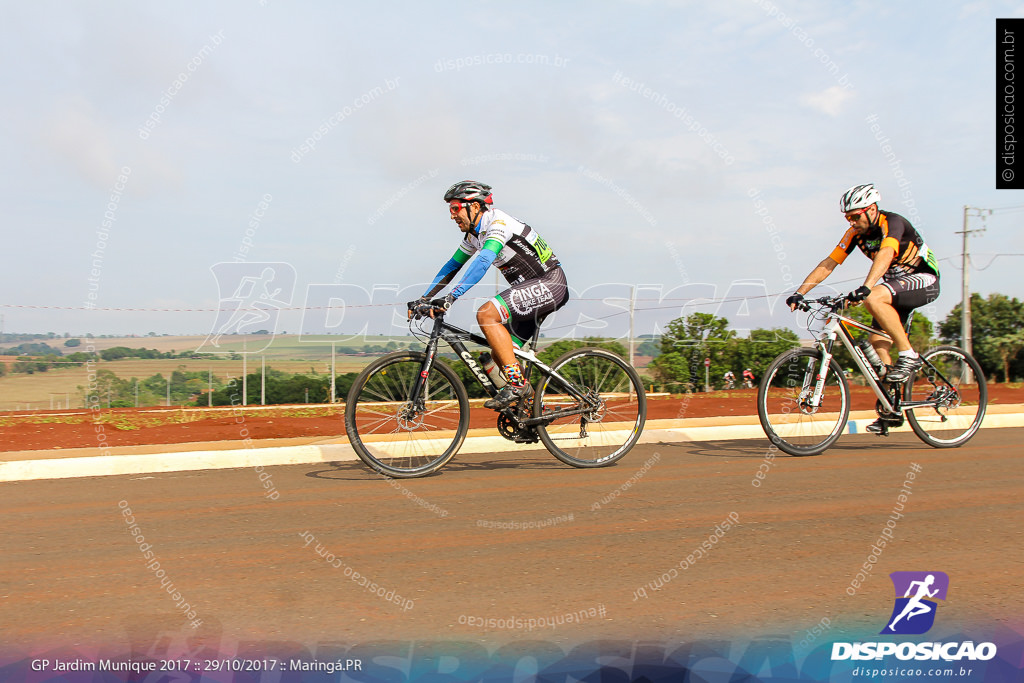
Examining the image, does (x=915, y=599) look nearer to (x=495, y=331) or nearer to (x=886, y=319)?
(x=495, y=331)

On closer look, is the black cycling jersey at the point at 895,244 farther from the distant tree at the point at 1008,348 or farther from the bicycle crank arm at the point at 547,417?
the distant tree at the point at 1008,348

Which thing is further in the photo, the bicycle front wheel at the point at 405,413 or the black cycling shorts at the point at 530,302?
the black cycling shorts at the point at 530,302

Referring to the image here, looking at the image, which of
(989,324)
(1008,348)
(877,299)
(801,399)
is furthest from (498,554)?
(989,324)

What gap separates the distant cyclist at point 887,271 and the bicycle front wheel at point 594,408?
1.79m

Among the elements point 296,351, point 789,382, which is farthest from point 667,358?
point 789,382

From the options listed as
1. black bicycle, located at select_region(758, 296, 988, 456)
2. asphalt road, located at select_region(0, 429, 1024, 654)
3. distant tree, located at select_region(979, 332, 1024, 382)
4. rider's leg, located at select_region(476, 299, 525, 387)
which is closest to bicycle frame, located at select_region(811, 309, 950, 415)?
black bicycle, located at select_region(758, 296, 988, 456)

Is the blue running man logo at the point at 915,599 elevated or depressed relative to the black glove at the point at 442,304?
depressed

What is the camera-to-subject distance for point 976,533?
155 inches

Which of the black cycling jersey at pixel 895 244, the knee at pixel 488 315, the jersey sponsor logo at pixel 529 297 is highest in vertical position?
the black cycling jersey at pixel 895 244

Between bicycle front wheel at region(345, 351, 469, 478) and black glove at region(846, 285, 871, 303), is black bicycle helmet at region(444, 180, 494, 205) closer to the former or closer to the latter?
bicycle front wheel at region(345, 351, 469, 478)

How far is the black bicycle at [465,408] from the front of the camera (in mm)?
5965

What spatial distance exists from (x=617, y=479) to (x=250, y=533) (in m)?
2.71

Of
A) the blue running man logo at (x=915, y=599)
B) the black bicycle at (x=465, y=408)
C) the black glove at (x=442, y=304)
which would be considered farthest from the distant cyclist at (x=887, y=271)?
the blue running man logo at (x=915, y=599)

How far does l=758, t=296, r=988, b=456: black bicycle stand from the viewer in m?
7.05
